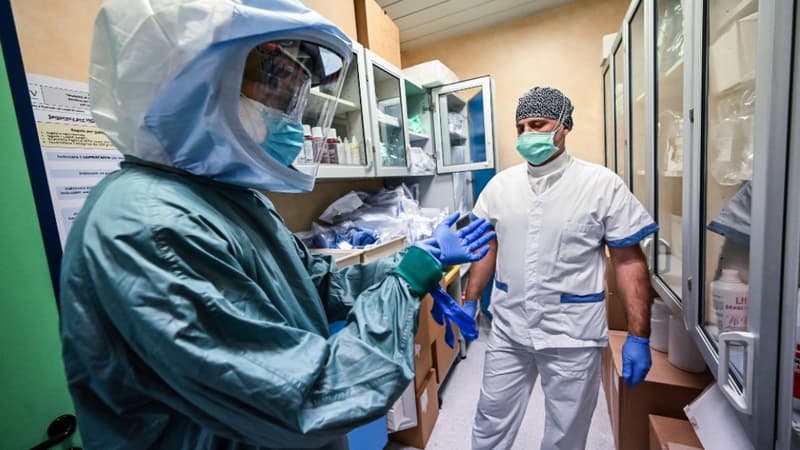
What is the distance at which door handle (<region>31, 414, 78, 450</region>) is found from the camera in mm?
737

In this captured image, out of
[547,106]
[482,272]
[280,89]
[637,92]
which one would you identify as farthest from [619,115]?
[280,89]

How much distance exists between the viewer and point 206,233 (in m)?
0.49

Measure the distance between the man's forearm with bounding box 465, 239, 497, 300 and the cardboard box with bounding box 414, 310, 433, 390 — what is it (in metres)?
0.28

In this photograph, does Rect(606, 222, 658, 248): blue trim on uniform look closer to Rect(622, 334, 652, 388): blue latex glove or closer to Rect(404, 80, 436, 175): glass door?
Rect(622, 334, 652, 388): blue latex glove

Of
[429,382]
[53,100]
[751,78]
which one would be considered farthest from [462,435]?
[53,100]

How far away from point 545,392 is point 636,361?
1.12ft

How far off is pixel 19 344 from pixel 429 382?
1536mm

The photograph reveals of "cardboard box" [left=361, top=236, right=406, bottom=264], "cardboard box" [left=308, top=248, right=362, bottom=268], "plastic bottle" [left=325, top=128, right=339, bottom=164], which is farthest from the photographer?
"plastic bottle" [left=325, top=128, right=339, bottom=164]

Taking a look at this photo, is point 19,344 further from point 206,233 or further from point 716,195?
point 716,195

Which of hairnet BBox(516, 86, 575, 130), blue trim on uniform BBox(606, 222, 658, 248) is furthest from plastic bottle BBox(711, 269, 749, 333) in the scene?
hairnet BBox(516, 86, 575, 130)

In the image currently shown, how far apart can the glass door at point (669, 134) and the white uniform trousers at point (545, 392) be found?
0.46m

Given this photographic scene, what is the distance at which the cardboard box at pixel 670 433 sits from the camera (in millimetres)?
1093

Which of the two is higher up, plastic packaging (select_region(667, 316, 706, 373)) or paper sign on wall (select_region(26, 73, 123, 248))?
paper sign on wall (select_region(26, 73, 123, 248))

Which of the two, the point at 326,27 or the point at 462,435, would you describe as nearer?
the point at 326,27
